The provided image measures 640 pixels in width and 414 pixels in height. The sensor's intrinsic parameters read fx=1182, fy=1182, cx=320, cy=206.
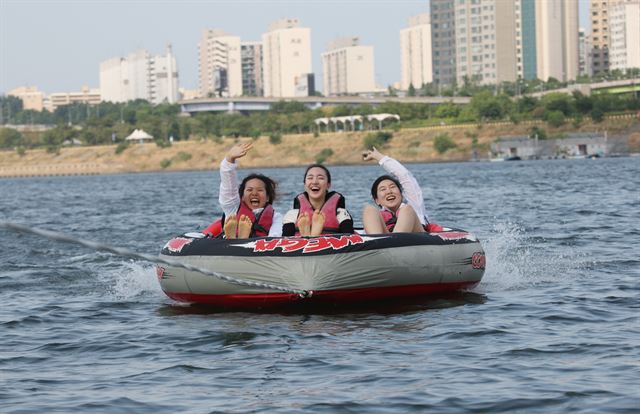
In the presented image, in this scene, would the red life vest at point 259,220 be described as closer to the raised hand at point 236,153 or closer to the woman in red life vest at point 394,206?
the raised hand at point 236,153

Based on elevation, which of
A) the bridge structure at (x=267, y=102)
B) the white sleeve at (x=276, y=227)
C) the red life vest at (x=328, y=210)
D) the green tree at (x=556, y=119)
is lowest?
the white sleeve at (x=276, y=227)

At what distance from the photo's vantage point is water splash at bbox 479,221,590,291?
15664 millimetres

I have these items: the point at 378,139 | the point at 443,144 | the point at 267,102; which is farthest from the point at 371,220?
the point at 267,102

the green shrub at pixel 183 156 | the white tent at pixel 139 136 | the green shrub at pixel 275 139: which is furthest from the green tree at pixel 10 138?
the green shrub at pixel 275 139

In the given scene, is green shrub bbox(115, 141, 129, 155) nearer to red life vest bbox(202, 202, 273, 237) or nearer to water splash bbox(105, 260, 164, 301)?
water splash bbox(105, 260, 164, 301)

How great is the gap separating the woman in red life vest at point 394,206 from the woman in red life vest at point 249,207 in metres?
1.13

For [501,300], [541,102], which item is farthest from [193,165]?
[501,300]

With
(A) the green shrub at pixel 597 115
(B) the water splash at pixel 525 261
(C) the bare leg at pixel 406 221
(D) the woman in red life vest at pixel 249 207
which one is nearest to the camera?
(C) the bare leg at pixel 406 221

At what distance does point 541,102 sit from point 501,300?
132382mm

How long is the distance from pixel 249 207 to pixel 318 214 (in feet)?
3.41

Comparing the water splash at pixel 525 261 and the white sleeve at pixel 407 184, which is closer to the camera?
the white sleeve at pixel 407 184

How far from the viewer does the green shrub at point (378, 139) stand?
140625 mm

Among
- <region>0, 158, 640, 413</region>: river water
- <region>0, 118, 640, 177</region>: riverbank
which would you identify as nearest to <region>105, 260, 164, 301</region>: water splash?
<region>0, 158, 640, 413</region>: river water

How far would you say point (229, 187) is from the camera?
13547 mm
